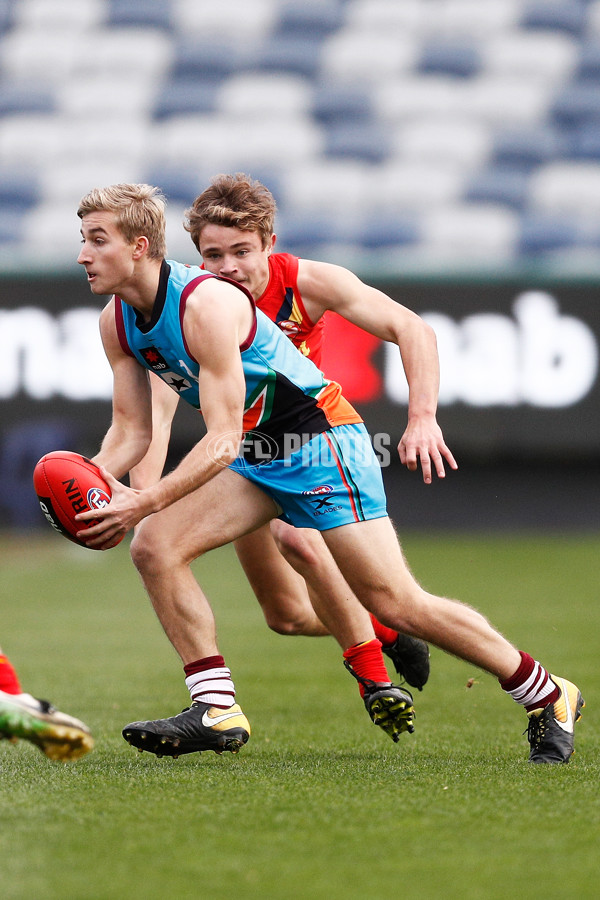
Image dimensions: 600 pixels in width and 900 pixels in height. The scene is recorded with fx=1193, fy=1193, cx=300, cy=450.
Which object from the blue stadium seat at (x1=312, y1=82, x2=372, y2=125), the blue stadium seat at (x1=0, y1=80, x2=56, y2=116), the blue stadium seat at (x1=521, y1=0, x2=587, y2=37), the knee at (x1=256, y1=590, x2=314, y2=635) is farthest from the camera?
the blue stadium seat at (x1=521, y1=0, x2=587, y2=37)

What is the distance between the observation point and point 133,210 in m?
3.82

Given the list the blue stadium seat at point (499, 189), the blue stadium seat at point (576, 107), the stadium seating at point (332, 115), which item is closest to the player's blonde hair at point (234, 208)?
the stadium seating at point (332, 115)

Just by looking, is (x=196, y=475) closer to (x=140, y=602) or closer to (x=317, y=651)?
(x=317, y=651)

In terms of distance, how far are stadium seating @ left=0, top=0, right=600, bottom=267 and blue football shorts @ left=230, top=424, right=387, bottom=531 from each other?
39.7 feet

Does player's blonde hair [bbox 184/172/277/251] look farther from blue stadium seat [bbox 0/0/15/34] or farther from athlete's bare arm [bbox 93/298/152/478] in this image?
blue stadium seat [bbox 0/0/15/34]

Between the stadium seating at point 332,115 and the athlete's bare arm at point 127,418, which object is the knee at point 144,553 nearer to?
the athlete's bare arm at point 127,418

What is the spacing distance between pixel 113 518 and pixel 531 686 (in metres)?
1.52

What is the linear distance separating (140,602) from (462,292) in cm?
540

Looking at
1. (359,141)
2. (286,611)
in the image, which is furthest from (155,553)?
(359,141)

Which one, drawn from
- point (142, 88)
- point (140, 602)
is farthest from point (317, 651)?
point (142, 88)

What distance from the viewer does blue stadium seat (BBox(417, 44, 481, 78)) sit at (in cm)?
1859

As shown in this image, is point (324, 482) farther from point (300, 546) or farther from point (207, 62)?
point (207, 62)

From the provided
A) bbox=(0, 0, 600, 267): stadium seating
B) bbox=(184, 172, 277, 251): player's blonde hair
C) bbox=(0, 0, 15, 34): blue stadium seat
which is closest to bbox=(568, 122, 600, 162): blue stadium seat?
bbox=(0, 0, 600, 267): stadium seating

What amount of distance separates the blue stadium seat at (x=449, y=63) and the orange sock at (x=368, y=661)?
15.6 metres
